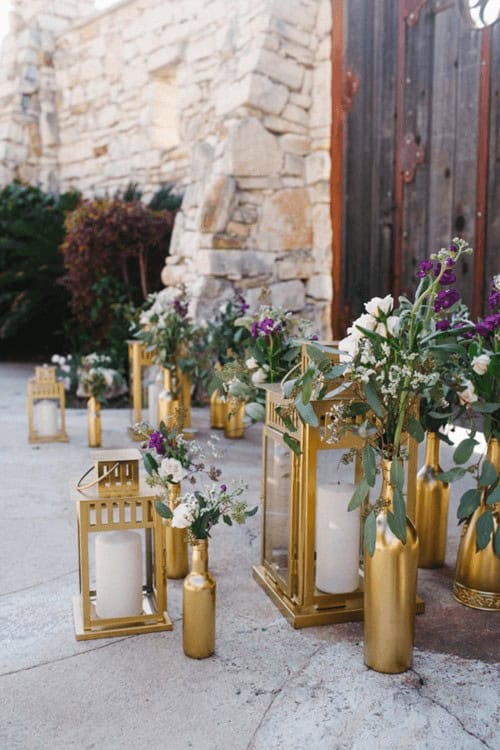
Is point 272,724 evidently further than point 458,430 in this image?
No

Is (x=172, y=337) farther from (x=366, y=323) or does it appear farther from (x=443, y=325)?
(x=366, y=323)

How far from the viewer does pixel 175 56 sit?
6426 mm

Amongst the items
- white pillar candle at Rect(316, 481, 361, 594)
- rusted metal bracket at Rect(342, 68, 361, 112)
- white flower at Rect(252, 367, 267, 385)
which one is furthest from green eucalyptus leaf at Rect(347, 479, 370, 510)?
rusted metal bracket at Rect(342, 68, 361, 112)

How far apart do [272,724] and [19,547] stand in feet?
4.20

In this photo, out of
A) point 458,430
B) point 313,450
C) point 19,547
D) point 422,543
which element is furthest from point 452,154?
point 19,547

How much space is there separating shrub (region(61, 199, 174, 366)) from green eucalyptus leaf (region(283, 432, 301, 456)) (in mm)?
4332

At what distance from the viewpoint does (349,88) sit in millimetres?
4852

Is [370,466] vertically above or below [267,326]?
below

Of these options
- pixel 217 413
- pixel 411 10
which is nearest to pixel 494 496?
pixel 217 413

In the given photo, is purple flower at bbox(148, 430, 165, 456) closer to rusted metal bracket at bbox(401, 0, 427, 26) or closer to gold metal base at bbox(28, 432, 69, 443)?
gold metal base at bbox(28, 432, 69, 443)

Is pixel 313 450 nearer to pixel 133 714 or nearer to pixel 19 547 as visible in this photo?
pixel 133 714

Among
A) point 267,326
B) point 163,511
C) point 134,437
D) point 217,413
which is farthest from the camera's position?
point 217,413

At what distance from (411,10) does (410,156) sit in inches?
32.5

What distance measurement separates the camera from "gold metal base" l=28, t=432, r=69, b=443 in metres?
4.00
